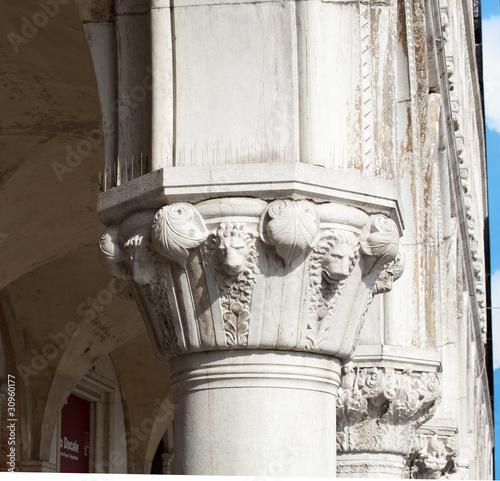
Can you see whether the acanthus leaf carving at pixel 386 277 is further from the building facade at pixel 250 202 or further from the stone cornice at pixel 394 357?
the stone cornice at pixel 394 357

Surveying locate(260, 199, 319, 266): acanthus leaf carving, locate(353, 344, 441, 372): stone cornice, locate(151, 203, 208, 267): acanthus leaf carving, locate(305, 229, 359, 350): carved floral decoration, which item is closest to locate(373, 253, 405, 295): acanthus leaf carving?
locate(305, 229, 359, 350): carved floral decoration

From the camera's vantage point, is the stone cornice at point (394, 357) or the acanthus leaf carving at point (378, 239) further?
the stone cornice at point (394, 357)

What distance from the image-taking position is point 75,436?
588 inches

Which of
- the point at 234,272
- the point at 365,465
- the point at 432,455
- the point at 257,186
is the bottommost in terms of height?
the point at 365,465

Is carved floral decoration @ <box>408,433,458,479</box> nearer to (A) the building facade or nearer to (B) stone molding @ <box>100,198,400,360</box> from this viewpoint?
(A) the building facade

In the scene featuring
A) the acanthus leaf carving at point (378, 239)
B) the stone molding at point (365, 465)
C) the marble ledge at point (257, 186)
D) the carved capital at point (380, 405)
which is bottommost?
the stone molding at point (365, 465)

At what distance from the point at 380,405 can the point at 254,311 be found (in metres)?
3.03

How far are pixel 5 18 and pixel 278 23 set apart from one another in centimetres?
448

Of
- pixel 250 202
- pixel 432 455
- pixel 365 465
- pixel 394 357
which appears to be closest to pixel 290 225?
pixel 250 202

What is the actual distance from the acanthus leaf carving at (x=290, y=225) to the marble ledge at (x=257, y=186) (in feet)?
0.15

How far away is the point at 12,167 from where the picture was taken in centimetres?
998

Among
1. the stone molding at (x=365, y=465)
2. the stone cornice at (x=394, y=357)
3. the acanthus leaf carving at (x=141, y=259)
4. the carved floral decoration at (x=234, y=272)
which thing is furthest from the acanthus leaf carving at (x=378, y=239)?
the stone molding at (x=365, y=465)

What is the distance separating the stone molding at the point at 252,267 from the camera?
11.7 feet

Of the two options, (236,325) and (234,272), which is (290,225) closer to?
(234,272)
